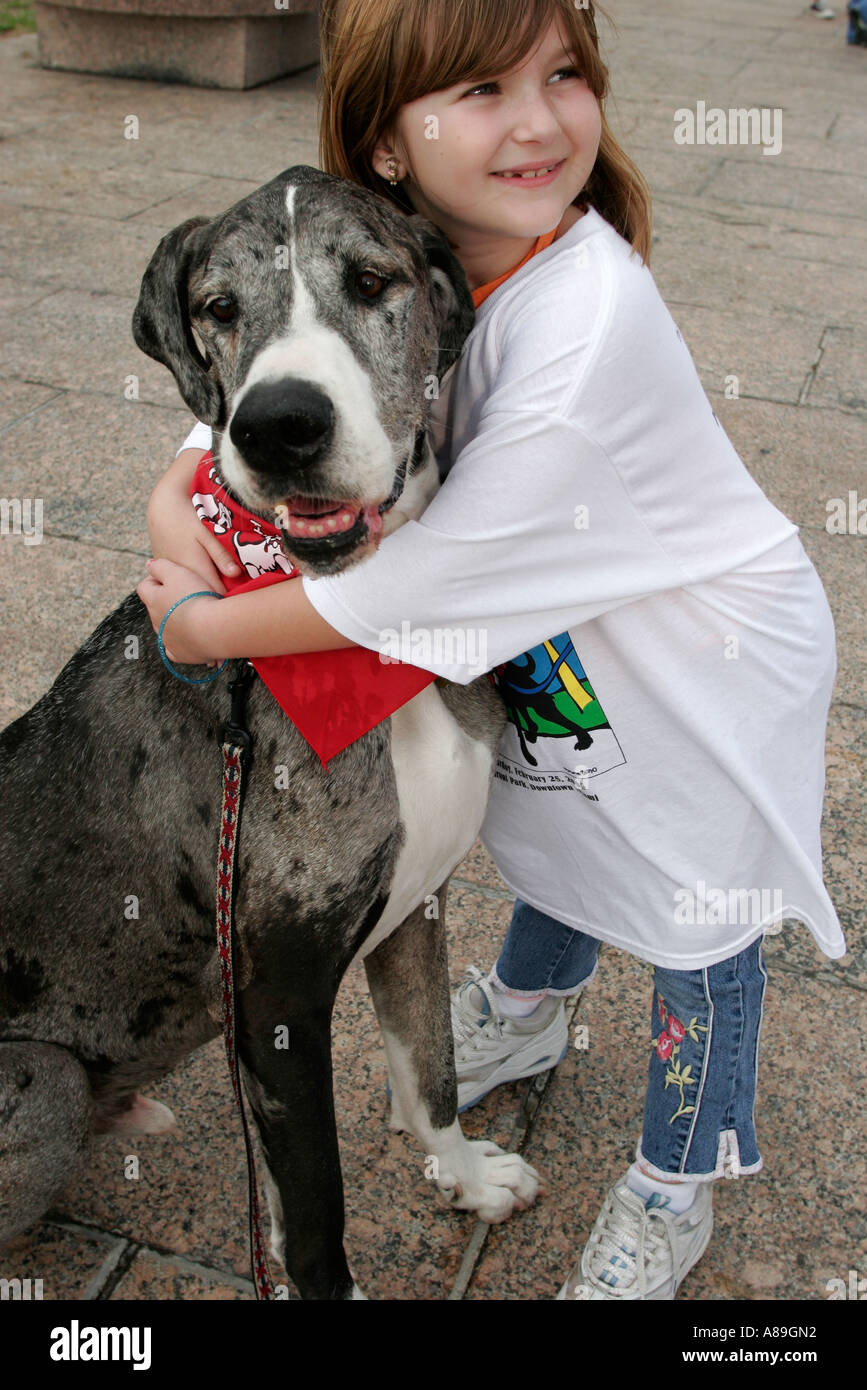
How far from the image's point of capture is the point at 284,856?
2.08 m

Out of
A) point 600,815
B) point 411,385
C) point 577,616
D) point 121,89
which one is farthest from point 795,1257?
point 121,89

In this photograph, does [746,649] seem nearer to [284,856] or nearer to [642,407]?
[642,407]

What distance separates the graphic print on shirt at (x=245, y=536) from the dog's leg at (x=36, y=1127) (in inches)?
38.9

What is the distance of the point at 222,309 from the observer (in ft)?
6.71

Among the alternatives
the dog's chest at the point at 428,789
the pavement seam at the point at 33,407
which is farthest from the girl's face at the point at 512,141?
the pavement seam at the point at 33,407

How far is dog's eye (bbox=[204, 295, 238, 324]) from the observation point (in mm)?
2027

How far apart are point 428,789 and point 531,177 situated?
1.09 metres

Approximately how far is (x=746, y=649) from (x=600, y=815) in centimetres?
42

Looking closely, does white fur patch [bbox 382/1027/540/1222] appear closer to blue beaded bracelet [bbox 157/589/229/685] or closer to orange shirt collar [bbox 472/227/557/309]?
blue beaded bracelet [bbox 157/589/229/685]

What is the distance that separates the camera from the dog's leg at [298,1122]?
2.15 m

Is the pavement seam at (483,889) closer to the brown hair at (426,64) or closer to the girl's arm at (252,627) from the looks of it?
the girl's arm at (252,627)

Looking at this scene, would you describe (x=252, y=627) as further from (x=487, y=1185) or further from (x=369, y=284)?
(x=487, y=1185)

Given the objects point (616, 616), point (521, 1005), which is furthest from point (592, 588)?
point (521, 1005)

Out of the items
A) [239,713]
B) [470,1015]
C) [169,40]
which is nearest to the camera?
[239,713]
